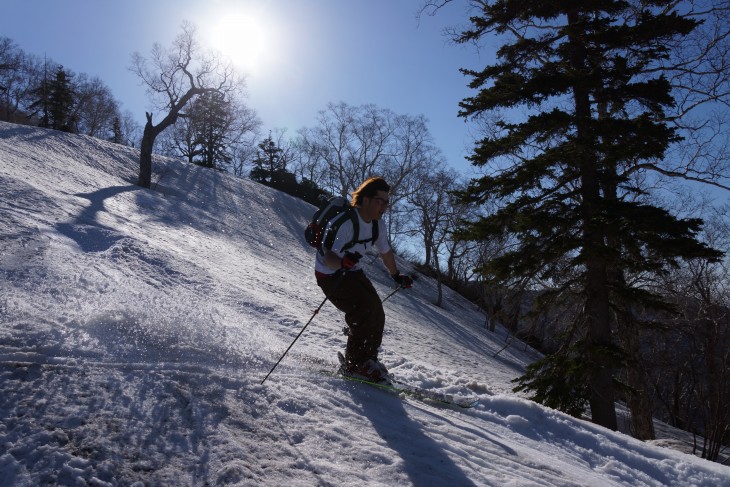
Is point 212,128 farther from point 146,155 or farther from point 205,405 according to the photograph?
point 205,405

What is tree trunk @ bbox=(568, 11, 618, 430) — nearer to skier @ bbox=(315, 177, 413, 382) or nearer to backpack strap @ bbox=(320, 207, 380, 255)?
skier @ bbox=(315, 177, 413, 382)

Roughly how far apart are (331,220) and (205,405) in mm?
1848

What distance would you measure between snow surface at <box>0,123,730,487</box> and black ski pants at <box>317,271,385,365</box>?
380mm

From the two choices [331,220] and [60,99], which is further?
[60,99]

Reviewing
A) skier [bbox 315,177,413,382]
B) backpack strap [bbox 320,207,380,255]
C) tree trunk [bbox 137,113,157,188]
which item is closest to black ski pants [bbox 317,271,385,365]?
skier [bbox 315,177,413,382]

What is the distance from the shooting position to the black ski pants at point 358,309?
4172mm

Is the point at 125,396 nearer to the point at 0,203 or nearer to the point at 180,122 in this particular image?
the point at 0,203

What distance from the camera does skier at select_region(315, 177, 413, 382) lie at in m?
4.09

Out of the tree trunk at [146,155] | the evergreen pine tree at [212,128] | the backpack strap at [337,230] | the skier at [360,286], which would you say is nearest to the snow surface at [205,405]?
the skier at [360,286]

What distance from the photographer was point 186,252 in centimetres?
959

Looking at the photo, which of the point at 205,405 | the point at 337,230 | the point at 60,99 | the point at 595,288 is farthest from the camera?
the point at 60,99

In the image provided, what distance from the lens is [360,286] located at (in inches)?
165

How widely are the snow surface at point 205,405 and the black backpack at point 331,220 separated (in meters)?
1.19

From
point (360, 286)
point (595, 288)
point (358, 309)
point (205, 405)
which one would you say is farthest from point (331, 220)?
point (595, 288)
